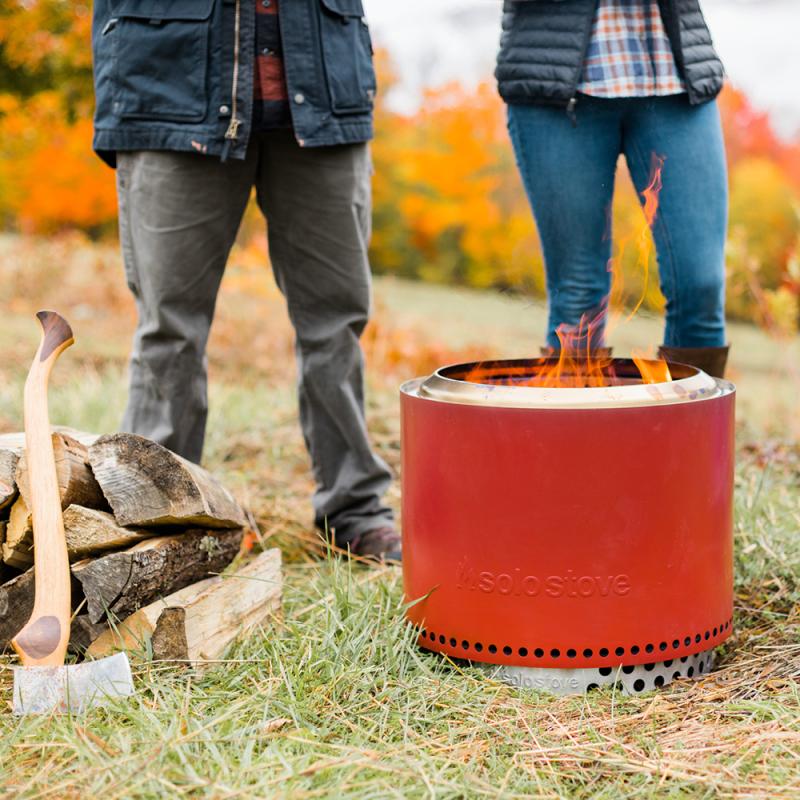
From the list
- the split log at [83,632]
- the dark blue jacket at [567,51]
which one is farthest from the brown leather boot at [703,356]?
the split log at [83,632]

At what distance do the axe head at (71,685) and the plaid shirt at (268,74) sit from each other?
1.31 metres

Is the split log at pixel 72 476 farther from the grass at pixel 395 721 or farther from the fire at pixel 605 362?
the fire at pixel 605 362

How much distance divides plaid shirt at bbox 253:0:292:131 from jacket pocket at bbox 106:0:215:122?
13 centimetres

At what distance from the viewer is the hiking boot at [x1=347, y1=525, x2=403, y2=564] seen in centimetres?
267

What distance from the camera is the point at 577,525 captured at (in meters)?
1.89

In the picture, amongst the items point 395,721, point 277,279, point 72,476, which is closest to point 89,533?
point 72,476

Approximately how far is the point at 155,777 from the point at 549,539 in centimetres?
78

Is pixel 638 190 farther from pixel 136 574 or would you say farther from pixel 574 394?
pixel 136 574

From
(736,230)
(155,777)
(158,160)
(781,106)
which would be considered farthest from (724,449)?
(781,106)

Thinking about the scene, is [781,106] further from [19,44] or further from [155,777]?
[155,777]

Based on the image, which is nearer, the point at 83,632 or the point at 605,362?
the point at 83,632

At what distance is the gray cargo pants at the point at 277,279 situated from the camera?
8.30ft

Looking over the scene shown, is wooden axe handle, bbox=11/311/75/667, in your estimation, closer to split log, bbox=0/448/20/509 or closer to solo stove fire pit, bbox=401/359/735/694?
split log, bbox=0/448/20/509

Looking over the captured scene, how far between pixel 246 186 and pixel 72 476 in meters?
0.89
